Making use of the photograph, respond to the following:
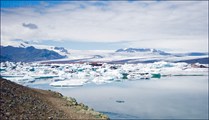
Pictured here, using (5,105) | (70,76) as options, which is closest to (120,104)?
(5,105)

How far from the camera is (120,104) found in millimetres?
21188

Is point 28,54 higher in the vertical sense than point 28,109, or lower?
higher

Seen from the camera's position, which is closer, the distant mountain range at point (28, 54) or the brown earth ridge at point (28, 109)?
the brown earth ridge at point (28, 109)

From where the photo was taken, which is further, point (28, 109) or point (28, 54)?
point (28, 54)

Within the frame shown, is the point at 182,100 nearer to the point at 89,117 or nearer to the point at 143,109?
the point at 143,109

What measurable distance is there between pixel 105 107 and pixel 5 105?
9.55m

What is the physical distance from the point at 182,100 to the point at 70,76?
26234 mm

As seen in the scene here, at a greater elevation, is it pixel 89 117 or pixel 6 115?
pixel 6 115

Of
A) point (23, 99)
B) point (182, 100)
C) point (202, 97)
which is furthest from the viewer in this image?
point (202, 97)

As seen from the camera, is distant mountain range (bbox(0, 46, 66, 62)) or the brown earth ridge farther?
distant mountain range (bbox(0, 46, 66, 62))

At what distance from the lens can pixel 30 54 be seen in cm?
15600

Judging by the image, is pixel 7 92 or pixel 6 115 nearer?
pixel 6 115

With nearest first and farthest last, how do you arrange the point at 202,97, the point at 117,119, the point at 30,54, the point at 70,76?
the point at 117,119, the point at 202,97, the point at 70,76, the point at 30,54

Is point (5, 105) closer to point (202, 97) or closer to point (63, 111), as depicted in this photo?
point (63, 111)
